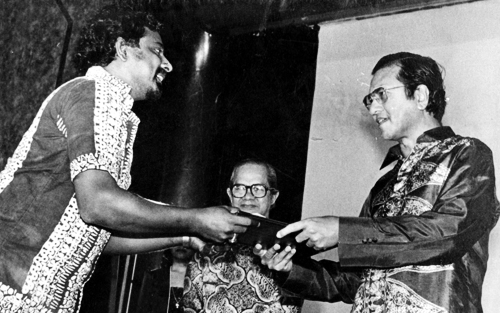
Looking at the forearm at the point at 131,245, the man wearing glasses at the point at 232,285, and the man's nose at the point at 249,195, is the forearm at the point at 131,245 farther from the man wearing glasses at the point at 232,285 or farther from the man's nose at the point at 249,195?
the man's nose at the point at 249,195

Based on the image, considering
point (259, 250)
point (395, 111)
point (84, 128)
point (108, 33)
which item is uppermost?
point (108, 33)

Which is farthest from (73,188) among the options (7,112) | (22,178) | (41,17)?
(41,17)

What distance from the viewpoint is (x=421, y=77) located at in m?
2.04

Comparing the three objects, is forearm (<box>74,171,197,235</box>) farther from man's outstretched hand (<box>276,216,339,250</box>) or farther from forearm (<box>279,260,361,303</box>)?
forearm (<box>279,260,361,303</box>)

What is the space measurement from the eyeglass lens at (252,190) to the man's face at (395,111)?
29.9 inches

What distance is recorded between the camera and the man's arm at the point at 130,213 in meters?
1.43

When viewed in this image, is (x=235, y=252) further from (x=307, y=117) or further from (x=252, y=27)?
(x=252, y=27)

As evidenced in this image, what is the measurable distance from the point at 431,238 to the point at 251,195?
1.13 meters

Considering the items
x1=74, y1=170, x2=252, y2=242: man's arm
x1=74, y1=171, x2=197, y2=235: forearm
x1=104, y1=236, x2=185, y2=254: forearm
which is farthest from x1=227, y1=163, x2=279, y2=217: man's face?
x1=74, y1=171, x2=197, y2=235: forearm

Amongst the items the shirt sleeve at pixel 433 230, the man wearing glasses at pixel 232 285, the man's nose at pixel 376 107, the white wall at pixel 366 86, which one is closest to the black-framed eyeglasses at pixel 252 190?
the man wearing glasses at pixel 232 285

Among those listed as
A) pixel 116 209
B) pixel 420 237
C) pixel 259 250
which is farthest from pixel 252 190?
pixel 116 209

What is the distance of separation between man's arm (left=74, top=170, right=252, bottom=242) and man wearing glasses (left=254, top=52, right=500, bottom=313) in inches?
9.5

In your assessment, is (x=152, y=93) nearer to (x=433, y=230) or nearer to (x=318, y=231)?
(x=318, y=231)

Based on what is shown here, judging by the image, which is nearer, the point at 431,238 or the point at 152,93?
the point at 431,238
